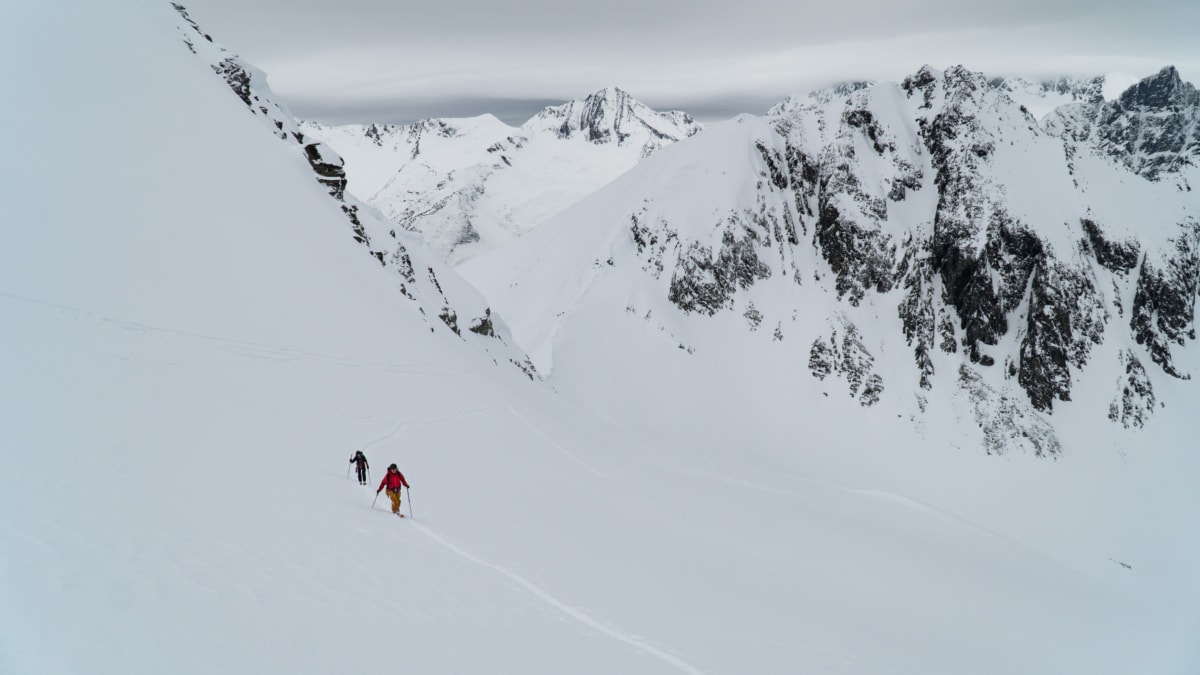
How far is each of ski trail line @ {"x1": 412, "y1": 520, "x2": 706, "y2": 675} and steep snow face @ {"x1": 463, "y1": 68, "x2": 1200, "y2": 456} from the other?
71.7 meters

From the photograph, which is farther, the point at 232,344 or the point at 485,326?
the point at 485,326

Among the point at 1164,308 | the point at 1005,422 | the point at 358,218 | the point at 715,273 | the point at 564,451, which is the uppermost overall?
the point at 1164,308

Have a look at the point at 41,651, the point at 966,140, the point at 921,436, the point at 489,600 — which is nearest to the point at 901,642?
the point at 489,600

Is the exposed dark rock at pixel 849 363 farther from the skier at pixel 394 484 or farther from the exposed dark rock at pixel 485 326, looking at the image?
the skier at pixel 394 484

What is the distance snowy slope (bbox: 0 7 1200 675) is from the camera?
8031mm

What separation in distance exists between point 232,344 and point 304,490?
11.1 metres

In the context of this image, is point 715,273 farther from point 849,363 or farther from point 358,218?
point 358,218

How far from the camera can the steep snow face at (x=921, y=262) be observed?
3713 inches

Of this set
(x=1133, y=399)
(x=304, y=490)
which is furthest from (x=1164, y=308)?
(x=304, y=490)

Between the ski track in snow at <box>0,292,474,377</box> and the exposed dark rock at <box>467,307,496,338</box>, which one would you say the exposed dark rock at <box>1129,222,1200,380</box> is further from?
the ski track in snow at <box>0,292,474,377</box>

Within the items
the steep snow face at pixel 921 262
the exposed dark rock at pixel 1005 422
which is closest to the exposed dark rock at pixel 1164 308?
the steep snow face at pixel 921 262

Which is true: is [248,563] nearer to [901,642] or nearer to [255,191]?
[901,642]

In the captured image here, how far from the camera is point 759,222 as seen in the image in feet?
344

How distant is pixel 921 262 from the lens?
10475 centimetres
